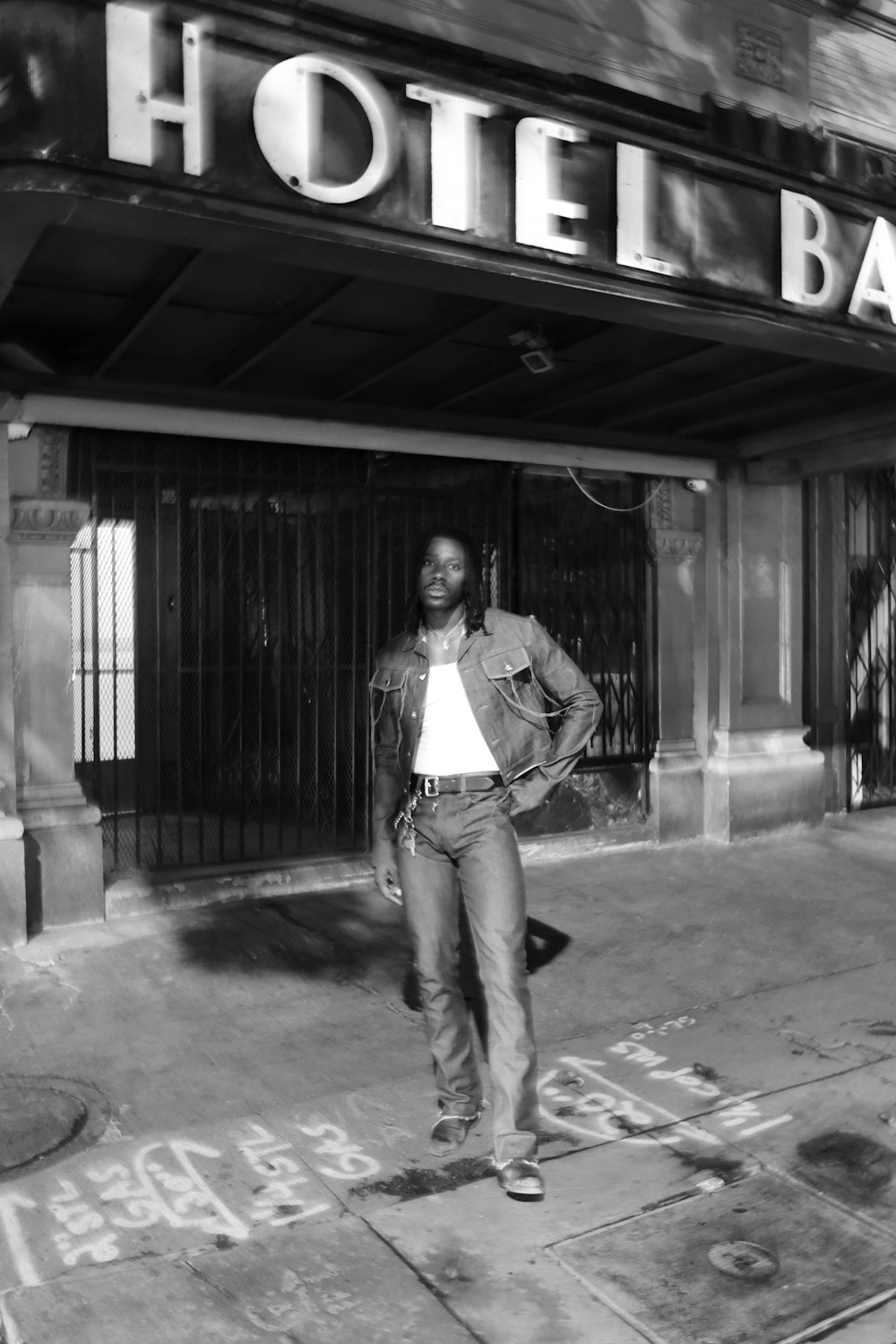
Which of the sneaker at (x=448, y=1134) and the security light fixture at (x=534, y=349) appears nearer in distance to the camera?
the sneaker at (x=448, y=1134)

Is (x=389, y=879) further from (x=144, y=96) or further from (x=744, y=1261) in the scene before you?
(x=144, y=96)

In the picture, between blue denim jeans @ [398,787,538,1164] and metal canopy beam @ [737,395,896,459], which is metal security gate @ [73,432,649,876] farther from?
blue denim jeans @ [398,787,538,1164]

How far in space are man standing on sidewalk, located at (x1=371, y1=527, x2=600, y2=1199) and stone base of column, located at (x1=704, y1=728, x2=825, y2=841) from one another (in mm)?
5529

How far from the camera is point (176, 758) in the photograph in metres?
7.11

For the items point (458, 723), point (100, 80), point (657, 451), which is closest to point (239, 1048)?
point (458, 723)

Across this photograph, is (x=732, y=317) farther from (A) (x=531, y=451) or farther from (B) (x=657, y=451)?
(B) (x=657, y=451)

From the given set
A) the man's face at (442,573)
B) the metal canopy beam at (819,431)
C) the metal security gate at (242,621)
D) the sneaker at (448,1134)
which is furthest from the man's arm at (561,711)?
the metal canopy beam at (819,431)

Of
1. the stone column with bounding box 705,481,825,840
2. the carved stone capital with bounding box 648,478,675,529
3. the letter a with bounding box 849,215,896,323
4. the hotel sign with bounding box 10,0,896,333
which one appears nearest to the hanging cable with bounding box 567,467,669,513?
the carved stone capital with bounding box 648,478,675,529

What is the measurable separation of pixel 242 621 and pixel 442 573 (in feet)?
12.4

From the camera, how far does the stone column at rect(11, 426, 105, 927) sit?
6.46m

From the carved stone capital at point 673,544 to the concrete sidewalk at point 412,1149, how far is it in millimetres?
3492

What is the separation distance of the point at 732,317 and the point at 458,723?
9.44ft

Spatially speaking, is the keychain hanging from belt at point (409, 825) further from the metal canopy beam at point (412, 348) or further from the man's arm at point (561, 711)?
the metal canopy beam at point (412, 348)

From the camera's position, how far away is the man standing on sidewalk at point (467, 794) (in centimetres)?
354
